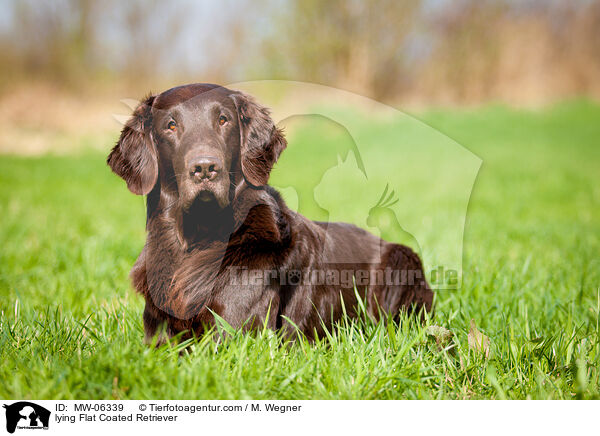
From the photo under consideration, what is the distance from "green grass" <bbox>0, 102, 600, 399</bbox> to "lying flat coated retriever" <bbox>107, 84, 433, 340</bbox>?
0.56ft

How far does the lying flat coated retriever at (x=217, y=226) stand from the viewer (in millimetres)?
2076

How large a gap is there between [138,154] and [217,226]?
1.79 feet

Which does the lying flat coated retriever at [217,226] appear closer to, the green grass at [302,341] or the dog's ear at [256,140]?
the dog's ear at [256,140]

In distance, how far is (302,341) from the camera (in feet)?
6.51

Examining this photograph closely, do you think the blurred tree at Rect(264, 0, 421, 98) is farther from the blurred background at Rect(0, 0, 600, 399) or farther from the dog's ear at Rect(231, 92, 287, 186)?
the dog's ear at Rect(231, 92, 287, 186)

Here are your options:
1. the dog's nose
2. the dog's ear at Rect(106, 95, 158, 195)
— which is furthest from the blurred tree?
the dog's nose

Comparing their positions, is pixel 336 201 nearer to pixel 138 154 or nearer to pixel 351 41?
pixel 138 154
